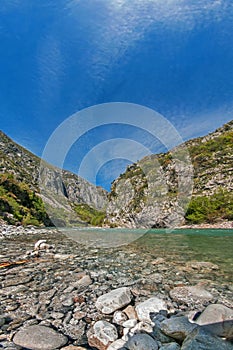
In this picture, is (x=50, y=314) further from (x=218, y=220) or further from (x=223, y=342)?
(x=218, y=220)

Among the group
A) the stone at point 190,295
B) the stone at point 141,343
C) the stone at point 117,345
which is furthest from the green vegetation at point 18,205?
the stone at point 141,343

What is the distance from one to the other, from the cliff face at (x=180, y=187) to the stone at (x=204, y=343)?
6716 centimetres

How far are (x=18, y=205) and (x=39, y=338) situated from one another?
53.5m

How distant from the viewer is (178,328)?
254 cm

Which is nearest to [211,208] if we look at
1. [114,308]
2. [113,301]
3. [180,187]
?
[180,187]

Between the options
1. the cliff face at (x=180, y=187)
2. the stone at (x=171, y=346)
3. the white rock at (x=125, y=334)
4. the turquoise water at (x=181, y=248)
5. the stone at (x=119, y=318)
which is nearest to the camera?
the stone at (x=171, y=346)

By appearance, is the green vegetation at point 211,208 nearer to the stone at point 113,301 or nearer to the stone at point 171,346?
the stone at point 113,301

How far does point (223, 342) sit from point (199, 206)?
227 ft

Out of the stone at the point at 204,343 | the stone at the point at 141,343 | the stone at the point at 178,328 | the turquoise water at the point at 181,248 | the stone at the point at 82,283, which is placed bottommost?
the turquoise water at the point at 181,248

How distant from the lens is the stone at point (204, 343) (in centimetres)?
207

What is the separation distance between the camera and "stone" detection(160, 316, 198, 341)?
2479mm

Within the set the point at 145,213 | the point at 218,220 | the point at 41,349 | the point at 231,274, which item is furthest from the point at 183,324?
the point at 145,213

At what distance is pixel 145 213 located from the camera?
77625 millimetres

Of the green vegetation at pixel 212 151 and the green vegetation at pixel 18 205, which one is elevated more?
the green vegetation at pixel 212 151
